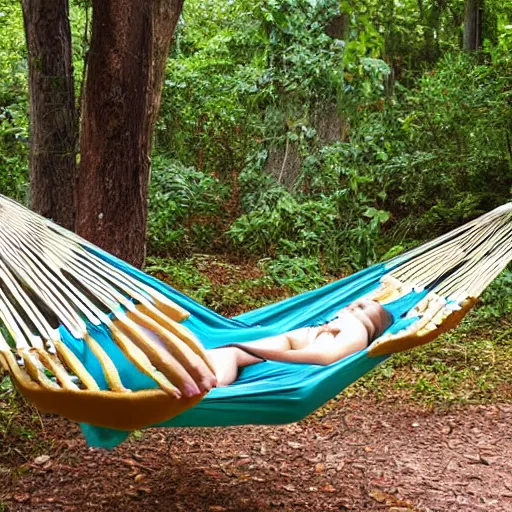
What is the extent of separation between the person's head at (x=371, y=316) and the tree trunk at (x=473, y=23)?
170 inches

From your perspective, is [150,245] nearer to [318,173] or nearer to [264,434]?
[318,173]

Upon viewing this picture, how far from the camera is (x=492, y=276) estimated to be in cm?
199

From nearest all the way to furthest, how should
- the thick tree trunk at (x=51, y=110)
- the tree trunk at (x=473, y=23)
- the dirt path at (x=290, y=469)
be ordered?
the dirt path at (x=290, y=469), the thick tree trunk at (x=51, y=110), the tree trunk at (x=473, y=23)

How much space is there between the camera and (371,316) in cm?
218

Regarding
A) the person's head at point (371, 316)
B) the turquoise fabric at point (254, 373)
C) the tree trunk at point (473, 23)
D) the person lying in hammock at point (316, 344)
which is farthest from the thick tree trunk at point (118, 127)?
the tree trunk at point (473, 23)

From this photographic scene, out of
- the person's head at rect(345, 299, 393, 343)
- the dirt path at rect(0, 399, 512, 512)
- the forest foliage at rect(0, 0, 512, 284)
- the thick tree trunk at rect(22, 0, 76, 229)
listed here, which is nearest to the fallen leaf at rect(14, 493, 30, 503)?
the dirt path at rect(0, 399, 512, 512)

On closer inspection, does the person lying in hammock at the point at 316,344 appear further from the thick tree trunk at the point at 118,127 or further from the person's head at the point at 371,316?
the thick tree trunk at the point at 118,127

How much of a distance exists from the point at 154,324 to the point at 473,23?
17.9 feet

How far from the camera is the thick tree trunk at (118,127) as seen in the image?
2.36m

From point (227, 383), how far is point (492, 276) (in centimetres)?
75

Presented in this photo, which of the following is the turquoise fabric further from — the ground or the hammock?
the ground

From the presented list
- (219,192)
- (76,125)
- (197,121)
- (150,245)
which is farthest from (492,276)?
(197,121)

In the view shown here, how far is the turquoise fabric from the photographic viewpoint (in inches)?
62.7

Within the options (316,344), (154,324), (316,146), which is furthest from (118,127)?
(316,146)
